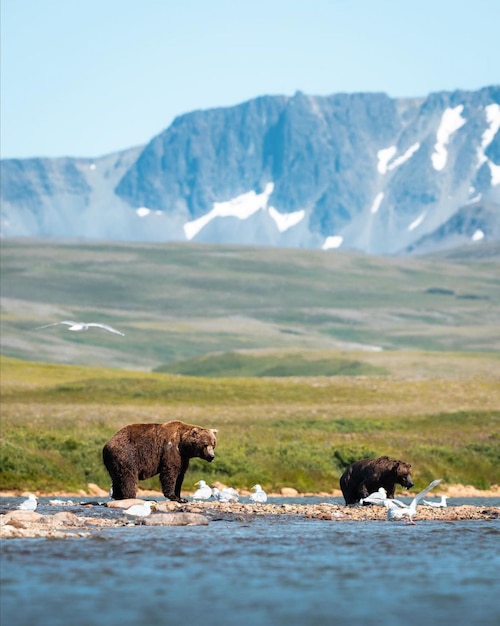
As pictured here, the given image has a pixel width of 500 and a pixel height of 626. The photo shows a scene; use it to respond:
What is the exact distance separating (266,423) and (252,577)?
173 ft

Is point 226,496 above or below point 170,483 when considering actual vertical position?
below

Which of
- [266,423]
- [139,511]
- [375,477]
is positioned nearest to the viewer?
[139,511]

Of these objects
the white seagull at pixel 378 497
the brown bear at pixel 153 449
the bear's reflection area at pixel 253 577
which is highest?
the brown bear at pixel 153 449

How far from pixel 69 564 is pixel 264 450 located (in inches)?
1375

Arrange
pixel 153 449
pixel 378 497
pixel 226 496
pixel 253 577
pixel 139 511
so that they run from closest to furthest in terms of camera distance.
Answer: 1. pixel 253 577
2. pixel 139 511
3. pixel 153 449
4. pixel 378 497
5. pixel 226 496

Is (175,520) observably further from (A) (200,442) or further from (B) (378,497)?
(B) (378,497)

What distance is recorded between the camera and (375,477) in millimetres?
38500

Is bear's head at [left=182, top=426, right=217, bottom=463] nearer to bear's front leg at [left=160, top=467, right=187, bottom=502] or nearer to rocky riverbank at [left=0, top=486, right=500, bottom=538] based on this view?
bear's front leg at [left=160, top=467, right=187, bottom=502]

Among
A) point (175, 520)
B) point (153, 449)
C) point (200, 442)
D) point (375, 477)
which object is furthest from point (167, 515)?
point (375, 477)

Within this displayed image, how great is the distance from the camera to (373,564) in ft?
81.7

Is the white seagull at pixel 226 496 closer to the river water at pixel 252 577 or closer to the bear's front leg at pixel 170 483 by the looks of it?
the bear's front leg at pixel 170 483

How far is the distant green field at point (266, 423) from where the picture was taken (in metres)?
53.5

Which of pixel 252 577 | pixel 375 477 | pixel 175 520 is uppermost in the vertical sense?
pixel 375 477

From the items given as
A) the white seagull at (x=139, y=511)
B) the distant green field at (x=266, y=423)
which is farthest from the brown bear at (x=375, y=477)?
the distant green field at (x=266, y=423)
